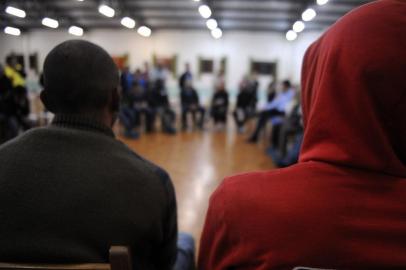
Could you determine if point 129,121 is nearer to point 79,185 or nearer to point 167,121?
point 167,121

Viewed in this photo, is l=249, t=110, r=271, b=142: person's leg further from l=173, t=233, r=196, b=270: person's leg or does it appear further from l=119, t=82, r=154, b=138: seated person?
l=173, t=233, r=196, b=270: person's leg

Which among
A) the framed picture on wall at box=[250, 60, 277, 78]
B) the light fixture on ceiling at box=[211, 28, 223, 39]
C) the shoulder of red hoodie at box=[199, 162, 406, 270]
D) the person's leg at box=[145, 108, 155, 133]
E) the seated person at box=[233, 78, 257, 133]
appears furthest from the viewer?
the framed picture on wall at box=[250, 60, 277, 78]

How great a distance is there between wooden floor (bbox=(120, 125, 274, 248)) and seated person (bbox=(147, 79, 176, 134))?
36 centimetres

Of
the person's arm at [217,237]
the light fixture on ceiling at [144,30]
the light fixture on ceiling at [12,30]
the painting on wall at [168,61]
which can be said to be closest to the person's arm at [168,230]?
the person's arm at [217,237]

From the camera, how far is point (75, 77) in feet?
2.78

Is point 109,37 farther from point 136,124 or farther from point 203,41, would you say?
point 136,124

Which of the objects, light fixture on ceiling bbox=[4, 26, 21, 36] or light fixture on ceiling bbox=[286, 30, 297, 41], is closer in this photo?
light fixture on ceiling bbox=[286, 30, 297, 41]

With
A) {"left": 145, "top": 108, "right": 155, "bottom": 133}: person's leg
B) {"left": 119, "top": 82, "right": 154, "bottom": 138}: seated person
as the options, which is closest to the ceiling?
{"left": 119, "top": 82, "right": 154, "bottom": 138}: seated person

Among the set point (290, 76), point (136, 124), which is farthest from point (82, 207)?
point (290, 76)

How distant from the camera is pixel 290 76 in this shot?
11.2 m

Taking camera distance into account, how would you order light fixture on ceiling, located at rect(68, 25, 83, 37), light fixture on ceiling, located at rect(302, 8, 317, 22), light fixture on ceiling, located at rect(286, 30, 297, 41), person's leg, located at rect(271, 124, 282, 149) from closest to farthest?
1. person's leg, located at rect(271, 124, 282, 149)
2. light fixture on ceiling, located at rect(302, 8, 317, 22)
3. light fixture on ceiling, located at rect(68, 25, 83, 37)
4. light fixture on ceiling, located at rect(286, 30, 297, 41)

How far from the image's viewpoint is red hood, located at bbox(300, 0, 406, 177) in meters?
0.50

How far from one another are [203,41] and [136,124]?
19.1ft

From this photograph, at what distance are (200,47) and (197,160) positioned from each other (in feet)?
26.0
